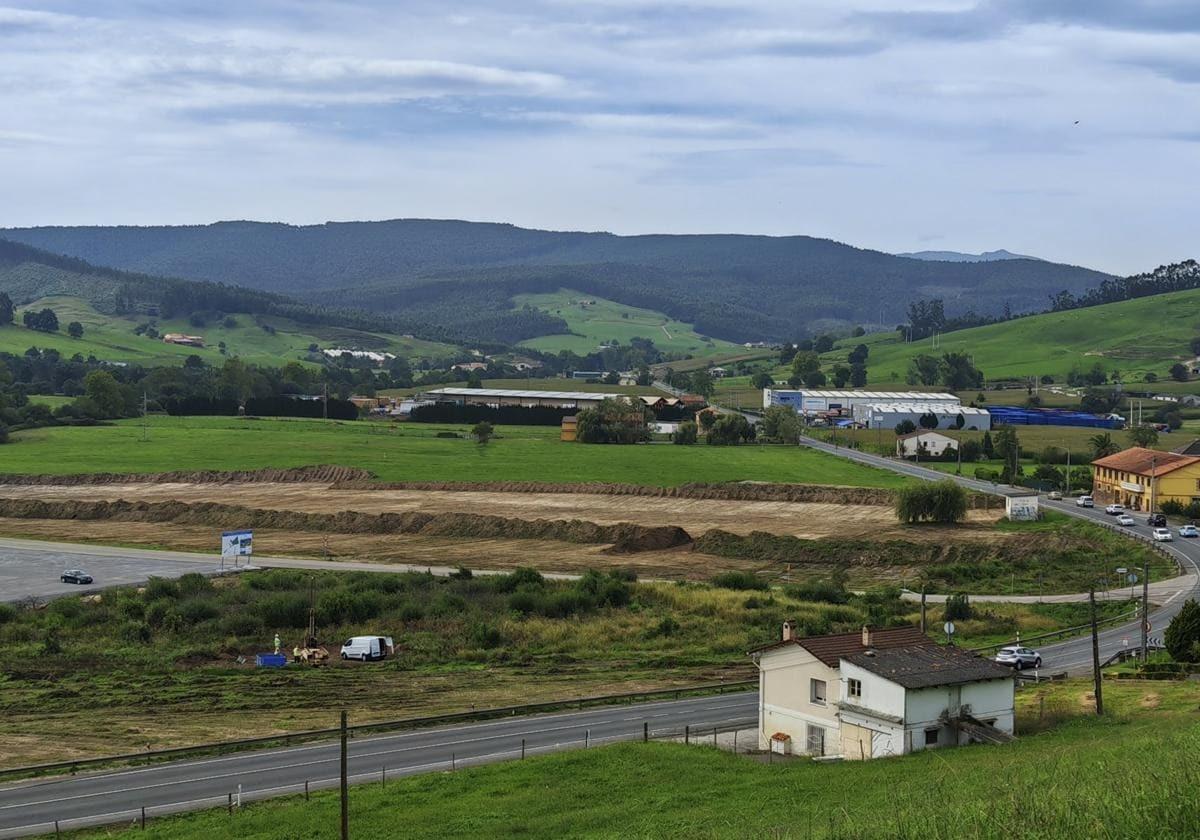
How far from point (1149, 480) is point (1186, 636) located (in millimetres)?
49957

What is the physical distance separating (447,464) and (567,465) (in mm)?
10634

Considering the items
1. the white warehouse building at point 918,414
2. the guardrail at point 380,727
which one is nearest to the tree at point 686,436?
the white warehouse building at point 918,414

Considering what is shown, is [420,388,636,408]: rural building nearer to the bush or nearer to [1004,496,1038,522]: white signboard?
[1004,496,1038,522]: white signboard

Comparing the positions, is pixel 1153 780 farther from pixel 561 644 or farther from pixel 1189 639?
pixel 561 644

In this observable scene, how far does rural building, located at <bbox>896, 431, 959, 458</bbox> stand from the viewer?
129 meters

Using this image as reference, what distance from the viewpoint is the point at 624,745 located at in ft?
116

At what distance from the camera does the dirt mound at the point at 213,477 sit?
109188mm

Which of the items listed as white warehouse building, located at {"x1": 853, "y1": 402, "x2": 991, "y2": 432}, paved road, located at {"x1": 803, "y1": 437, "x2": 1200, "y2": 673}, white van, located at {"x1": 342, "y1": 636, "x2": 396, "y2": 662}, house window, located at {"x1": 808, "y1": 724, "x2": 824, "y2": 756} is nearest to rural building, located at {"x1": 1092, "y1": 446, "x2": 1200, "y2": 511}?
paved road, located at {"x1": 803, "y1": 437, "x2": 1200, "y2": 673}

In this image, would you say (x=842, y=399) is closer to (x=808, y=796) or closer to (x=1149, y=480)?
(x=1149, y=480)

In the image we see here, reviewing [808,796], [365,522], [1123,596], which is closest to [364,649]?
[808,796]

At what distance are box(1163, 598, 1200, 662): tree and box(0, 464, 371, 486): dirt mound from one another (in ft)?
244

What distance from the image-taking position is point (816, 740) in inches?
1470

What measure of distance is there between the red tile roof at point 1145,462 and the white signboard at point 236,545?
61.3 meters

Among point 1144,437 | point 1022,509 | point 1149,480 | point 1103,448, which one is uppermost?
point 1144,437
